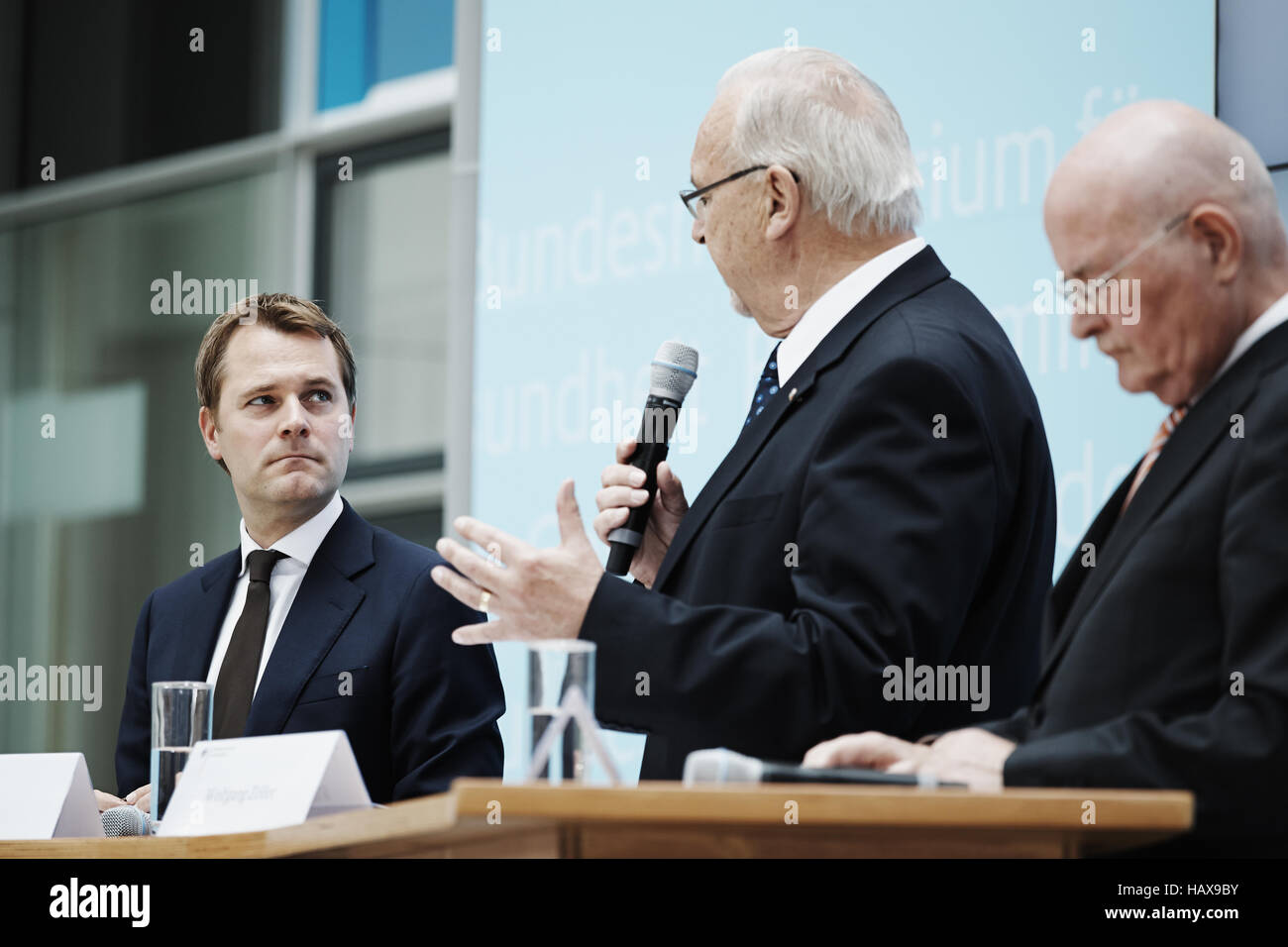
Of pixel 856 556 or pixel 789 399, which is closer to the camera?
pixel 856 556

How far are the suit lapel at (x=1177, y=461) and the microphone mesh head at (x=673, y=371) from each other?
82cm

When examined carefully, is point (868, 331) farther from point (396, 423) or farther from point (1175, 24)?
point (396, 423)

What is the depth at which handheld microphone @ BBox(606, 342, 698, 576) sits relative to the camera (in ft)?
7.55

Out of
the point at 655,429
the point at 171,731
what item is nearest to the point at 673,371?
the point at 655,429

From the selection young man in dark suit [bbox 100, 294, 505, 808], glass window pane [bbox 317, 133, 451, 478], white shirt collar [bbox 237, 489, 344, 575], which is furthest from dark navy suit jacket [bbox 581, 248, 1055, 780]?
glass window pane [bbox 317, 133, 451, 478]

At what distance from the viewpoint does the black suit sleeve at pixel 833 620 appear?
1.92 m

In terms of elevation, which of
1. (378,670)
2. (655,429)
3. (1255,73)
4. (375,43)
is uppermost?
(375,43)

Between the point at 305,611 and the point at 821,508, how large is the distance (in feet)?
4.09

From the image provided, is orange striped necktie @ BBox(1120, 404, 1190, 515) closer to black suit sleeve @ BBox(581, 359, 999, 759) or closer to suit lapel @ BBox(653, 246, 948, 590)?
black suit sleeve @ BBox(581, 359, 999, 759)

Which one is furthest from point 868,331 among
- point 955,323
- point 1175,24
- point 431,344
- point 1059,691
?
point 431,344

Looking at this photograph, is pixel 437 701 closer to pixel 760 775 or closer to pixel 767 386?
pixel 767 386

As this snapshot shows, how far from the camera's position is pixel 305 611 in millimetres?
2932

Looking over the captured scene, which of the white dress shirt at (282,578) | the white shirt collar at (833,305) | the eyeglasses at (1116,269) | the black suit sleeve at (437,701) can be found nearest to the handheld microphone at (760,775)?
the eyeglasses at (1116,269)

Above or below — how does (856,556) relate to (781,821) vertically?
above
